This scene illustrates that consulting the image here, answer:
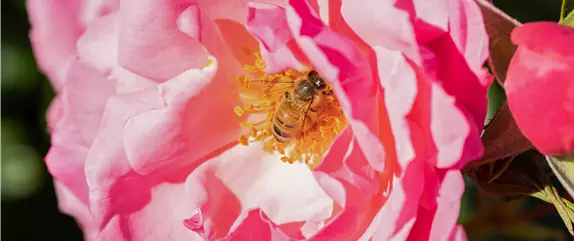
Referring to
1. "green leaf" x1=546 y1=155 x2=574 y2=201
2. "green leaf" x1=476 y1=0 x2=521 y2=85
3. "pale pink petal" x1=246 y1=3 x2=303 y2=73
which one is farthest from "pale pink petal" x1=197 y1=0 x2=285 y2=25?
"green leaf" x1=546 y1=155 x2=574 y2=201

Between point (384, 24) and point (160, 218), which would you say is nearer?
point (384, 24)

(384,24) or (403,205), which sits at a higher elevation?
(384,24)

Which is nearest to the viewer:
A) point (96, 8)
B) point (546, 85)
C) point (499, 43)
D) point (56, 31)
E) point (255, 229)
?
point (546, 85)

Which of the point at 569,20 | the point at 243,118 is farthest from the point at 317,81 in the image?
the point at 569,20

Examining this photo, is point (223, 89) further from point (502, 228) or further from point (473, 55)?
point (502, 228)

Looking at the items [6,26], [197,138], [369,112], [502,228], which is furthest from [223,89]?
[6,26]

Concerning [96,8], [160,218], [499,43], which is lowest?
[160,218]

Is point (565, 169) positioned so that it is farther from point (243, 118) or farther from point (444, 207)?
point (243, 118)

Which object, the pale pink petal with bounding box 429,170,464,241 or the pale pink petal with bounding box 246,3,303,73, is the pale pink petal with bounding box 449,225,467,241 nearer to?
the pale pink petal with bounding box 429,170,464,241
